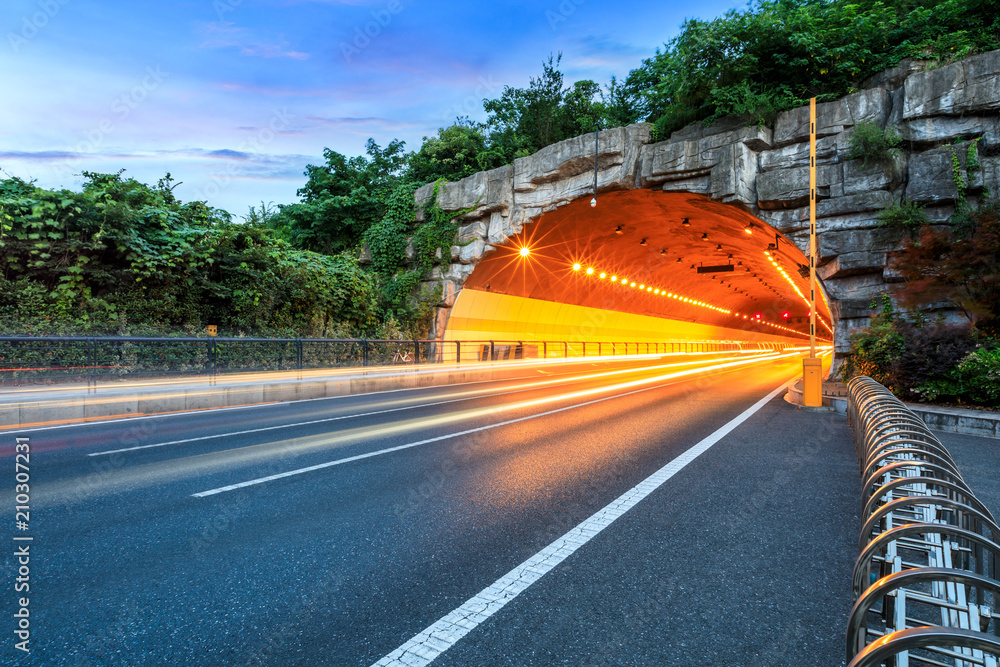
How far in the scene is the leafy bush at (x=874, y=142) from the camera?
15242 mm

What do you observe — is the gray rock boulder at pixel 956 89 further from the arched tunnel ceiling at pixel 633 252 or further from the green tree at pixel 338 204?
the green tree at pixel 338 204

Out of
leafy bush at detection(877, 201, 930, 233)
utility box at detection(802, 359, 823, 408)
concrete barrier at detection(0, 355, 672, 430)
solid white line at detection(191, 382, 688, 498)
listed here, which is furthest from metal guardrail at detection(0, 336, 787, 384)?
leafy bush at detection(877, 201, 930, 233)

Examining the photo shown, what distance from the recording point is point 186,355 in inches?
534

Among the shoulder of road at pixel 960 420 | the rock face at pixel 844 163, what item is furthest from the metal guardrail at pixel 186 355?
the shoulder of road at pixel 960 420

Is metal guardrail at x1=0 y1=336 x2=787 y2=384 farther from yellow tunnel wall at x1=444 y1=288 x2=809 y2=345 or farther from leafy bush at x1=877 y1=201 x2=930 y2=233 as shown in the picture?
leafy bush at x1=877 y1=201 x2=930 y2=233

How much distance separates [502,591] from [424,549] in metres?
0.83

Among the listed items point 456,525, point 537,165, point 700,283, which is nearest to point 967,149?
point 537,165

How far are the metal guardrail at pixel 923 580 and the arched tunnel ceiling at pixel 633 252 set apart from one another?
709 inches

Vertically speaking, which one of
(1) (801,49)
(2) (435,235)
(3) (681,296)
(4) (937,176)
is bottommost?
(3) (681,296)

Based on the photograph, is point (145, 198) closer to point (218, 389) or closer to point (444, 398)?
point (218, 389)

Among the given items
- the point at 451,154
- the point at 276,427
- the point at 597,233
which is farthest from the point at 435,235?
the point at 276,427

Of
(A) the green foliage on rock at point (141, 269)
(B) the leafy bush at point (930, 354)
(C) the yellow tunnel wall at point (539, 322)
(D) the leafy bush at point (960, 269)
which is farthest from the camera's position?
(C) the yellow tunnel wall at point (539, 322)

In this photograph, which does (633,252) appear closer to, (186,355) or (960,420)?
(960,420)

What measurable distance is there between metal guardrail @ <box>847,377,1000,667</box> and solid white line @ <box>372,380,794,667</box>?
1.72 metres
